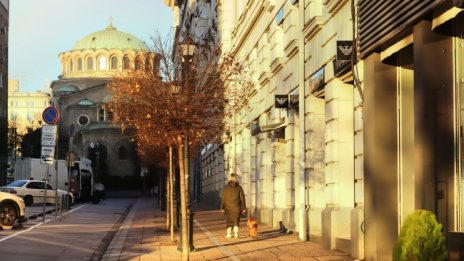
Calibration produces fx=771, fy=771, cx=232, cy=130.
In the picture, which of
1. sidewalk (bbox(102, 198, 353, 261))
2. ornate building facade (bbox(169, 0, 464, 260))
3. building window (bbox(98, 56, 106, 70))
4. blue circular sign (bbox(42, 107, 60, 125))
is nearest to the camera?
ornate building facade (bbox(169, 0, 464, 260))

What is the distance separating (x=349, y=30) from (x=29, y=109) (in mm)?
181021

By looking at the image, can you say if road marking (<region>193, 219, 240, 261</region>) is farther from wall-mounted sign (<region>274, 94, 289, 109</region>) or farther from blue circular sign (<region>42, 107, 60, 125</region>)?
blue circular sign (<region>42, 107, 60, 125</region>)

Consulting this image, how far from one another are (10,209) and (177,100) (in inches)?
422

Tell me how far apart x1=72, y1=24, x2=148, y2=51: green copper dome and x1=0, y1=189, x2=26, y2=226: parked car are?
97.0 meters

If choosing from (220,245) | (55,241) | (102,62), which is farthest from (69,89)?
(220,245)

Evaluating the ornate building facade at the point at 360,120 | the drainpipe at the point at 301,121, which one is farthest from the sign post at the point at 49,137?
the drainpipe at the point at 301,121

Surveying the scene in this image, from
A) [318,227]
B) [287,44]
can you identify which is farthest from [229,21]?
[318,227]

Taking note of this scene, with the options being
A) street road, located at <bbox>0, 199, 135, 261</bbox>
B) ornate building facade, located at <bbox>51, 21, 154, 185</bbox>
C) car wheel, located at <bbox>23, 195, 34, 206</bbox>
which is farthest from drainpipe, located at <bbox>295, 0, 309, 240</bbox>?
ornate building facade, located at <bbox>51, 21, 154, 185</bbox>

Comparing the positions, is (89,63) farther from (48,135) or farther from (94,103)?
(48,135)

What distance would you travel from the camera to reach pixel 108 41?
404 ft

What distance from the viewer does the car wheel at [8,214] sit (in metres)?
24.0

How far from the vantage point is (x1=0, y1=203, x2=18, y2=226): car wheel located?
2400cm

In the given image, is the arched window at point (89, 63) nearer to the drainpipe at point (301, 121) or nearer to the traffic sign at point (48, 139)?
the traffic sign at point (48, 139)

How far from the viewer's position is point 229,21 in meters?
40.4
